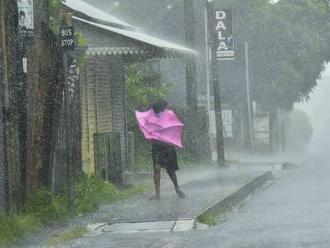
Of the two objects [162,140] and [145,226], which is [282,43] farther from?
[145,226]

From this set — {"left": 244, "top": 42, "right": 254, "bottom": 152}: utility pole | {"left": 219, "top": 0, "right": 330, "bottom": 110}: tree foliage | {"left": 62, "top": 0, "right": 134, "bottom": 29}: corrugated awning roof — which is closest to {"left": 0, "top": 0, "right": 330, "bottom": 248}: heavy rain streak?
{"left": 62, "top": 0, "right": 134, "bottom": 29}: corrugated awning roof

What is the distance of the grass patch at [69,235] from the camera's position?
29.4ft

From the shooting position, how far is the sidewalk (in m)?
9.74

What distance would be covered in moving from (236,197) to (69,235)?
5.17 m

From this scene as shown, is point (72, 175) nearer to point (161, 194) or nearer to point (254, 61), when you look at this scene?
point (161, 194)

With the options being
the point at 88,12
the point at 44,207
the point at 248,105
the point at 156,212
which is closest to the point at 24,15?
the point at 44,207

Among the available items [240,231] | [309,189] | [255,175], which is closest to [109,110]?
[255,175]

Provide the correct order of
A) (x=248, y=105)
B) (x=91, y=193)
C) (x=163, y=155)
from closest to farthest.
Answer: (x=91, y=193) < (x=163, y=155) < (x=248, y=105)

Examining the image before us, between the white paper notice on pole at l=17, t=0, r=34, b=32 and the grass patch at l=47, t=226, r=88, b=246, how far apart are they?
8.41ft

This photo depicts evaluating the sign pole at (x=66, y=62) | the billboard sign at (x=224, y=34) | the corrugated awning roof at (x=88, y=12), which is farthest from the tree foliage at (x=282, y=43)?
the sign pole at (x=66, y=62)

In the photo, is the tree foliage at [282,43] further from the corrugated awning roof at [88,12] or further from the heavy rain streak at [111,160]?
the corrugated awning roof at [88,12]

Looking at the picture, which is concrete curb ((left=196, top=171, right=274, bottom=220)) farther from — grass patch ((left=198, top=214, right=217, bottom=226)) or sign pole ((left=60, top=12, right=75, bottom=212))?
sign pole ((left=60, top=12, right=75, bottom=212))

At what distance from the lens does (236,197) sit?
13.9m

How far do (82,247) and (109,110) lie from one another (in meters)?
9.56
